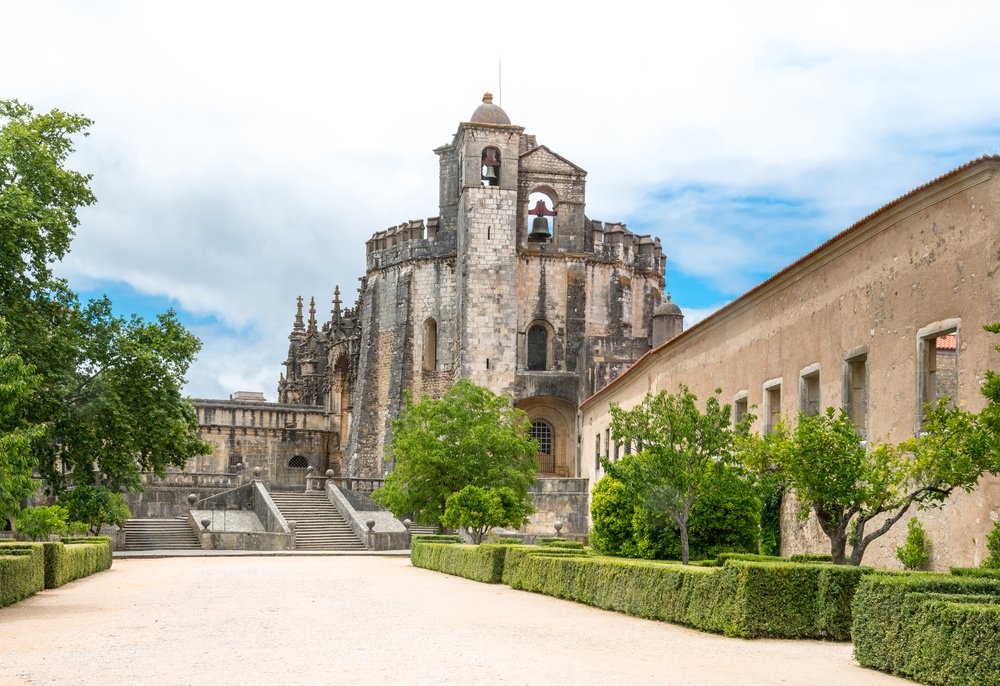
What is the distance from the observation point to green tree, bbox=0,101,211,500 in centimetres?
2600

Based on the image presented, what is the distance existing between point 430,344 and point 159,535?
19122mm

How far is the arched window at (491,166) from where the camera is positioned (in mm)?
55750

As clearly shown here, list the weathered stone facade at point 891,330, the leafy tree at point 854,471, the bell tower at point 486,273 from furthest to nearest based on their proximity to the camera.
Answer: the bell tower at point 486,273 → the weathered stone facade at point 891,330 → the leafy tree at point 854,471

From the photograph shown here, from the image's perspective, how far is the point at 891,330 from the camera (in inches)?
760

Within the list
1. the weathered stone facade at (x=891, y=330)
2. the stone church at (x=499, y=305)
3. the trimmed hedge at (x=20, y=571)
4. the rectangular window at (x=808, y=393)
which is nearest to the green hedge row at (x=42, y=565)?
the trimmed hedge at (x=20, y=571)

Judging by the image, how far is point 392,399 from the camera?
5691 centimetres

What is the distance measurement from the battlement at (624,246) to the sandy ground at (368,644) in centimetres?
3687

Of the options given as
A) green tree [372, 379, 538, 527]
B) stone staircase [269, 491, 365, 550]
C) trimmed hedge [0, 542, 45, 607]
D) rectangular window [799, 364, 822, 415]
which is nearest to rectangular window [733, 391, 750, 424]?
rectangular window [799, 364, 822, 415]

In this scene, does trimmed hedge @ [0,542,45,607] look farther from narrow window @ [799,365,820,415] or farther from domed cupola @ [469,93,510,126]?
domed cupola @ [469,93,510,126]

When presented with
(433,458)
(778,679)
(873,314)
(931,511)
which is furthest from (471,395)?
(778,679)

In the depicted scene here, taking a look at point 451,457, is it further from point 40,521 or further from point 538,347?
point 538,347

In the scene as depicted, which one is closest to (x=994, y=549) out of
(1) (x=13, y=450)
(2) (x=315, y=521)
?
(1) (x=13, y=450)

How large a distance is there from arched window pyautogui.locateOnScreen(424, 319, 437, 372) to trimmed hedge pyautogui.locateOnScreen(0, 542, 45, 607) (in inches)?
1415

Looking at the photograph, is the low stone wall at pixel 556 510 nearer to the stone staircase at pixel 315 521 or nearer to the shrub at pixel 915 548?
the stone staircase at pixel 315 521
